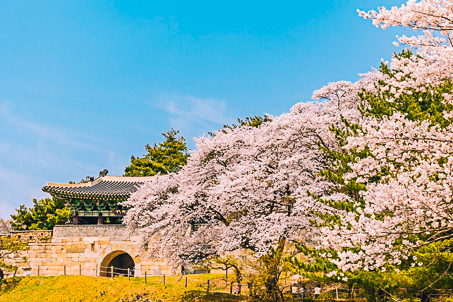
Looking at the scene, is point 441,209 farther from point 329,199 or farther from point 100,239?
point 100,239

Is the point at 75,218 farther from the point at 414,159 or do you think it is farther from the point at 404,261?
the point at 414,159

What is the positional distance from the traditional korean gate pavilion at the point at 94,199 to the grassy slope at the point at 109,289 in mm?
6205

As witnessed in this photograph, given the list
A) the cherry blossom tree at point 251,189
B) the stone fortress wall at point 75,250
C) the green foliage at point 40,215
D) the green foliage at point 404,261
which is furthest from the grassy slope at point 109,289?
the green foliage at point 40,215

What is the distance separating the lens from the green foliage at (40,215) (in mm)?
35719

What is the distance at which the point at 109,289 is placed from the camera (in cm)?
2217

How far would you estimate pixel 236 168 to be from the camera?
16797 mm

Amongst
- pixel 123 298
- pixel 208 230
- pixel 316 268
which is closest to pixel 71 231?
pixel 123 298

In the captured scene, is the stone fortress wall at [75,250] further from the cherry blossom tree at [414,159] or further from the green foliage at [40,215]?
the cherry blossom tree at [414,159]

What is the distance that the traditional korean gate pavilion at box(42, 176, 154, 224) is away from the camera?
29.8 meters

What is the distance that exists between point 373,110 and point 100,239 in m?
21.1

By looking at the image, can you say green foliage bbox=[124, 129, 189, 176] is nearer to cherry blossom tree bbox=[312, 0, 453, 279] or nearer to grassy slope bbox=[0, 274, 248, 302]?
grassy slope bbox=[0, 274, 248, 302]

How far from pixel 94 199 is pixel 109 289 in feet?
32.3

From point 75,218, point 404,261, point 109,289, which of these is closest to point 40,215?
point 75,218

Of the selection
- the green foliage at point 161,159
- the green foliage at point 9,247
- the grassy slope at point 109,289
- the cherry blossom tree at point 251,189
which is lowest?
the grassy slope at point 109,289
